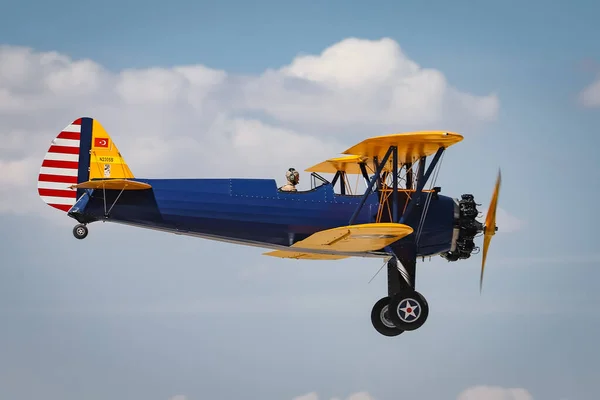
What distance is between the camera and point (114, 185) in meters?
18.5

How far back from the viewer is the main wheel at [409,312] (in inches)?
748

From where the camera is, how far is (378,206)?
1920cm

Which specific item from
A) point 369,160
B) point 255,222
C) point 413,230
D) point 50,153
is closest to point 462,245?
point 413,230

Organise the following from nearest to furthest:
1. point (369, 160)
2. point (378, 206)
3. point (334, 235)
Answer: point (334, 235) → point (378, 206) → point (369, 160)

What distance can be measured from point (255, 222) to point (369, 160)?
129 inches

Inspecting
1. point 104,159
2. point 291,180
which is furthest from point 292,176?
point 104,159

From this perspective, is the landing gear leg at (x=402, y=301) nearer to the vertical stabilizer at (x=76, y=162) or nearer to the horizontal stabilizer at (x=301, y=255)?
the horizontal stabilizer at (x=301, y=255)

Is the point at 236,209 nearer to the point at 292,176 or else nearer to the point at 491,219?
the point at 292,176

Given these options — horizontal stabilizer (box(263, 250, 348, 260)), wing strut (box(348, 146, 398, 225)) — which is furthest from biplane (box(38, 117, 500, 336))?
horizontal stabilizer (box(263, 250, 348, 260))

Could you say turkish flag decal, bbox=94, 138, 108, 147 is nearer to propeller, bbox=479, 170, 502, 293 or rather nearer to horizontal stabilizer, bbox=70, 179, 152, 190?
horizontal stabilizer, bbox=70, 179, 152, 190

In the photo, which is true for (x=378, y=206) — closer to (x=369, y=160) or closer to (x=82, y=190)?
(x=369, y=160)

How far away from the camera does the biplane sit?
1858 centimetres

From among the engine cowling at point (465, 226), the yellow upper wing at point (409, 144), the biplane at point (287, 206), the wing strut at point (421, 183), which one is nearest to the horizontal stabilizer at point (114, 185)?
the biplane at point (287, 206)

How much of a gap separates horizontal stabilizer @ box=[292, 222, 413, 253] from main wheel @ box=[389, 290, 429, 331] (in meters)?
1.18
